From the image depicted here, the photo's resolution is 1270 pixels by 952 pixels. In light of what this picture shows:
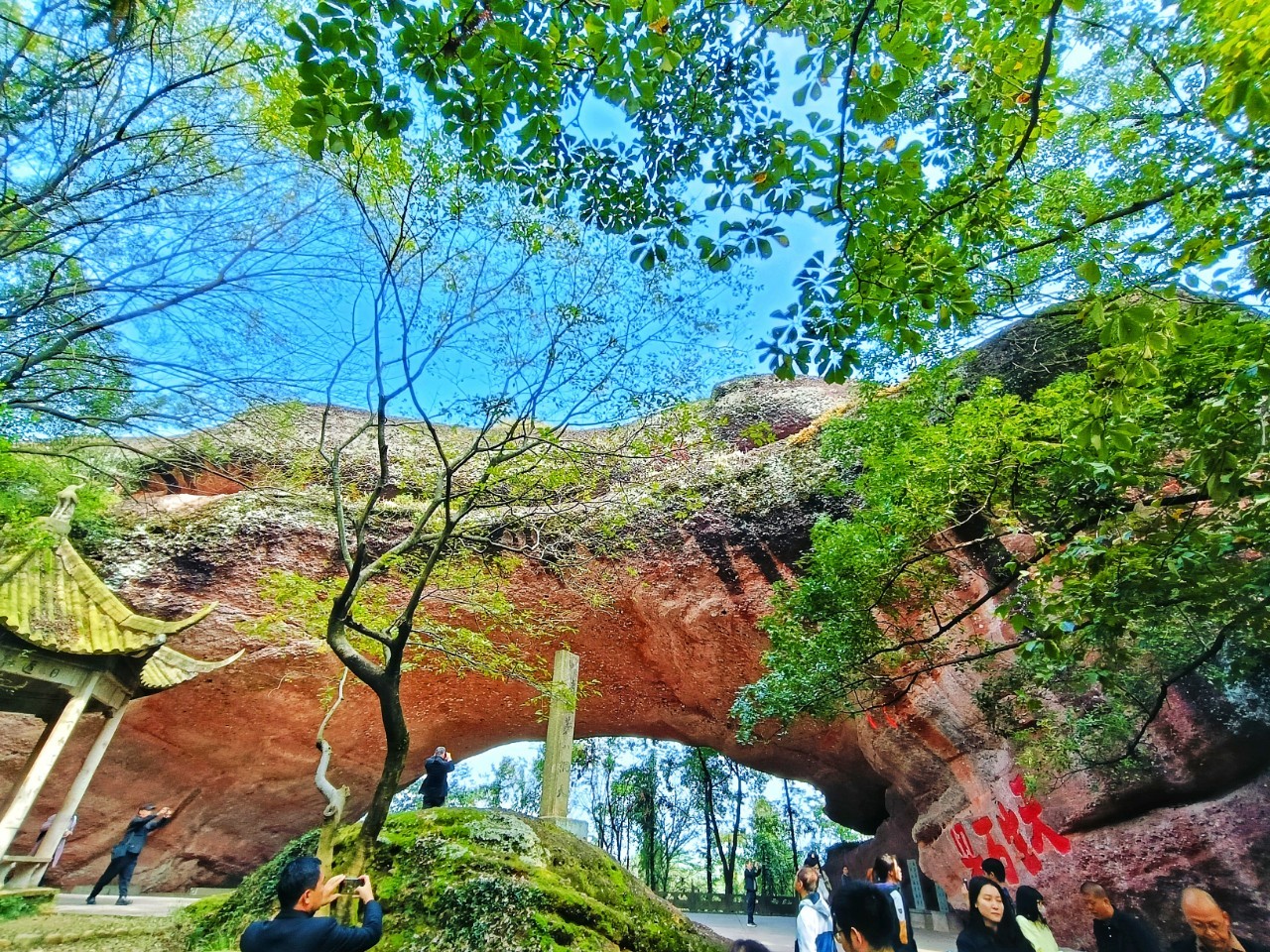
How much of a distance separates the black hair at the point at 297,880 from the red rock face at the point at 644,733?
7143 mm

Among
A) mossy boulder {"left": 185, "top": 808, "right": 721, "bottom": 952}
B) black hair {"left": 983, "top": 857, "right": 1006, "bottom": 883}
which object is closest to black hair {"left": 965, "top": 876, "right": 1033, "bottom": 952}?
black hair {"left": 983, "top": 857, "right": 1006, "bottom": 883}

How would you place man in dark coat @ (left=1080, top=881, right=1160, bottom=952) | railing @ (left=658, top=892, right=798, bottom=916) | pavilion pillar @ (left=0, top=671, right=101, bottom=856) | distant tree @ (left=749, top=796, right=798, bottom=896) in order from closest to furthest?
man in dark coat @ (left=1080, top=881, right=1160, bottom=952) → pavilion pillar @ (left=0, top=671, right=101, bottom=856) → railing @ (left=658, top=892, right=798, bottom=916) → distant tree @ (left=749, top=796, right=798, bottom=896)

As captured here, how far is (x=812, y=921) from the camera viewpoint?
3859 millimetres

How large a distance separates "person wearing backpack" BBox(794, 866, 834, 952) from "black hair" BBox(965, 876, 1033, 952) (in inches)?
34.5

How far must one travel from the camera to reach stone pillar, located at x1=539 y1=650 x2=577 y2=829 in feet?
22.9

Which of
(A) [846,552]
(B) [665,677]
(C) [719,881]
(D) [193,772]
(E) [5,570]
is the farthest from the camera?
(C) [719,881]

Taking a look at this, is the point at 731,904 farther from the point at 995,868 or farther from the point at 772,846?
the point at 995,868

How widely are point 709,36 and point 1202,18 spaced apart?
9.25 ft

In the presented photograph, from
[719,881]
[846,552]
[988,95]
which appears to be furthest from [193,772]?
[719,881]

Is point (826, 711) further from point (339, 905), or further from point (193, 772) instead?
point (193, 772)

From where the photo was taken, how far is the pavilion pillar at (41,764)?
512 cm

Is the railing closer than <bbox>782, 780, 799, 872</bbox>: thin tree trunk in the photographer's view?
Yes

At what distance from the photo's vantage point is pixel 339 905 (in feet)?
13.0

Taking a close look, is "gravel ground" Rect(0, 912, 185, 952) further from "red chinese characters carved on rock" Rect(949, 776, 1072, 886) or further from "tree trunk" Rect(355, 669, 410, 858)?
"red chinese characters carved on rock" Rect(949, 776, 1072, 886)
